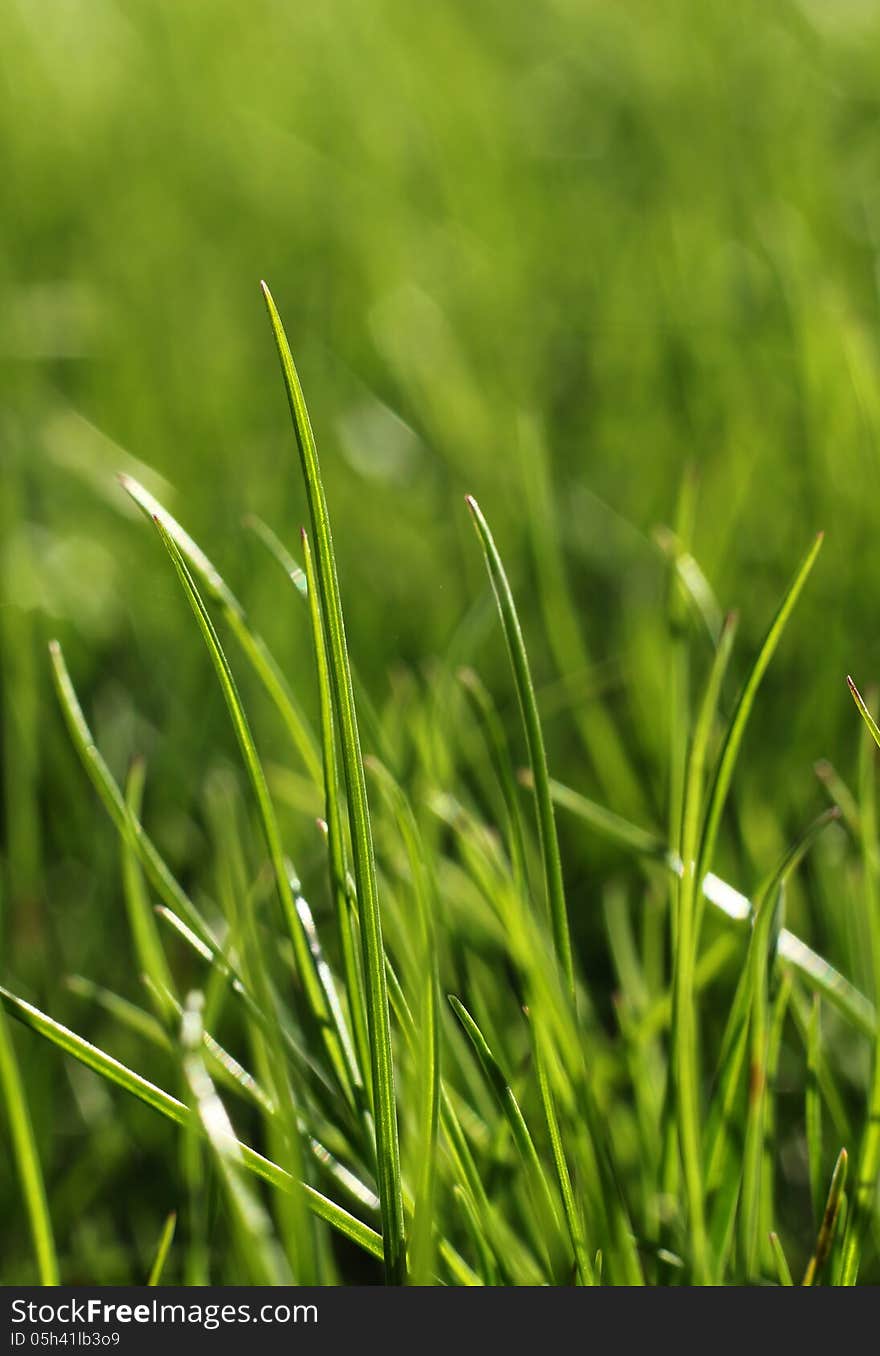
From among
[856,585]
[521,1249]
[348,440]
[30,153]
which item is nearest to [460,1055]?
[521,1249]

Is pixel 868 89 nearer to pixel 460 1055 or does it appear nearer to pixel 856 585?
pixel 856 585

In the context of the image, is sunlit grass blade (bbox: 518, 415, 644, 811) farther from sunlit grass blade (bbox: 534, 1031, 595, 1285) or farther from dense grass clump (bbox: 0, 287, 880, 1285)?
sunlit grass blade (bbox: 534, 1031, 595, 1285)

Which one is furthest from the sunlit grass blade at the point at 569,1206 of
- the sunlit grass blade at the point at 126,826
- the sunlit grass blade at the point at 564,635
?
the sunlit grass blade at the point at 564,635

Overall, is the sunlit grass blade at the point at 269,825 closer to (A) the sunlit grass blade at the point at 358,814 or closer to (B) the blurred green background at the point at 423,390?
(A) the sunlit grass blade at the point at 358,814

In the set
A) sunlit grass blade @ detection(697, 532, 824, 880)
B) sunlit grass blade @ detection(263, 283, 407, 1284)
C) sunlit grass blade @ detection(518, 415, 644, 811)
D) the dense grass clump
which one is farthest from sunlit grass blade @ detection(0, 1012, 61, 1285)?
sunlit grass blade @ detection(518, 415, 644, 811)

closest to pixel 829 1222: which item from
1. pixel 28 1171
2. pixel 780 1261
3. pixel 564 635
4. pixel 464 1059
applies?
pixel 780 1261

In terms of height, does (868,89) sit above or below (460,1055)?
above

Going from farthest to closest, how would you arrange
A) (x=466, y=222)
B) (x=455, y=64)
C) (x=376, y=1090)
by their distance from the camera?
1. (x=455, y=64)
2. (x=466, y=222)
3. (x=376, y=1090)
